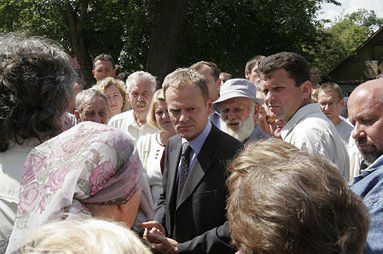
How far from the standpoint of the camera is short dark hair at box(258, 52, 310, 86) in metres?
4.02

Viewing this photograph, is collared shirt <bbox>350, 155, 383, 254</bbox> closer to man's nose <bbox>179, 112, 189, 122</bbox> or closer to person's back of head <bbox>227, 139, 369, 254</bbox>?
person's back of head <bbox>227, 139, 369, 254</bbox>

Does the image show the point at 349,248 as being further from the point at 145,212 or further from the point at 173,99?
the point at 173,99

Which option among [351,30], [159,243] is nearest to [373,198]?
[159,243]

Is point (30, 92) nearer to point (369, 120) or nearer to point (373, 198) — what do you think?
point (373, 198)

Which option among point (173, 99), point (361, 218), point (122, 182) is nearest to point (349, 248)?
point (361, 218)

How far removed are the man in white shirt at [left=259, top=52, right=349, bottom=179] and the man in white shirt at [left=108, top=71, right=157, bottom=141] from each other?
1860mm

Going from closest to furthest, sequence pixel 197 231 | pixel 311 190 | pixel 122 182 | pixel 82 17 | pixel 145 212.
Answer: pixel 311 190
pixel 122 182
pixel 145 212
pixel 197 231
pixel 82 17

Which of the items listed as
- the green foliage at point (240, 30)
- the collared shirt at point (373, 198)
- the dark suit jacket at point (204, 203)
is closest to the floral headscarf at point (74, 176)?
the collared shirt at point (373, 198)

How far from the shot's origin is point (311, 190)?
1.63m

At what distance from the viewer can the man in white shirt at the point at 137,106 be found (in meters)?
5.88

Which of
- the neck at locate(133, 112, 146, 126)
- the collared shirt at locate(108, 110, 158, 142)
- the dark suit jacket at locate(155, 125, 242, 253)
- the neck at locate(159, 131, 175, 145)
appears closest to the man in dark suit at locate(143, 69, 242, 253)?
the dark suit jacket at locate(155, 125, 242, 253)

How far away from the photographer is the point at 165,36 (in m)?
18.2

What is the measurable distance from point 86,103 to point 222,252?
2435 mm

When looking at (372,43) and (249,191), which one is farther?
(372,43)
